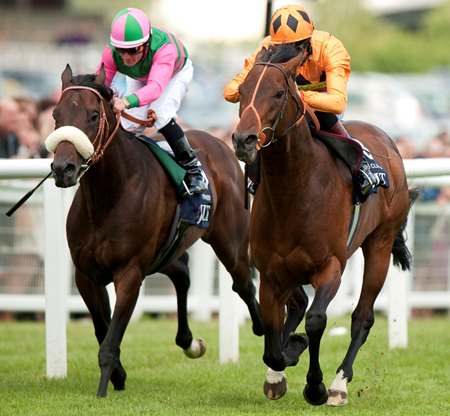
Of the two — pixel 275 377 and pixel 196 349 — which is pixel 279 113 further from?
pixel 196 349

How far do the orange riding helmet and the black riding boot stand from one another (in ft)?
4.30

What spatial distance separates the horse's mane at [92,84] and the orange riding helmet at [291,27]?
1055 millimetres

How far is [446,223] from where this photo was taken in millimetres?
11688

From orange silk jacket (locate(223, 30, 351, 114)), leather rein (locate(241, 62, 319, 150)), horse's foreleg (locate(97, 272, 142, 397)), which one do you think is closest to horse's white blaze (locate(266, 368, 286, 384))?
horse's foreleg (locate(97, 272, 142, 397))

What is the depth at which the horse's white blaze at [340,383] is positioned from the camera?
661cm

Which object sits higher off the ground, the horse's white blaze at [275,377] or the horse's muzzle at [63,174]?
the horse's muzzle at [63,174]

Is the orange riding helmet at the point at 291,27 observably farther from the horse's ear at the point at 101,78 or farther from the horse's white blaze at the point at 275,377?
the horse's white blaze at the point at 275,377

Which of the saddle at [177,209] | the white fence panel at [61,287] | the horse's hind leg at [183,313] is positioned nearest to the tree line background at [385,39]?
the white fence panel at [61,287]

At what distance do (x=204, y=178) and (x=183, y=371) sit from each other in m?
1.32

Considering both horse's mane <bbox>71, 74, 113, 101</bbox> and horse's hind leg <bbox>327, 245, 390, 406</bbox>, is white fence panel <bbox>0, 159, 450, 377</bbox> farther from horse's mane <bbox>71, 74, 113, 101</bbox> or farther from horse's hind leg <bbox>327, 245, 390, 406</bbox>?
horse's mane <bbox>71, 74, 113, 101</bbox>

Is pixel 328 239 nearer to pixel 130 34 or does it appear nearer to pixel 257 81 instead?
pixel 257 81

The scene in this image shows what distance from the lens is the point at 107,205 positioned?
22.8ft

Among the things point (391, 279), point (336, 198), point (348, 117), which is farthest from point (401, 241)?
point (348, 117)

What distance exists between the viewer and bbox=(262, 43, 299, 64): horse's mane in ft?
20.3
